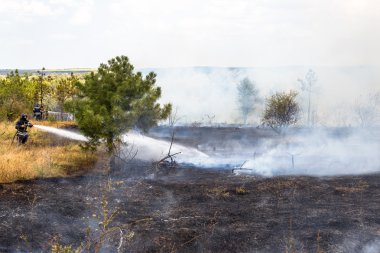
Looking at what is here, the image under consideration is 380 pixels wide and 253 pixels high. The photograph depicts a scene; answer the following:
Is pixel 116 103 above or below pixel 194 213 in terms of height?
above

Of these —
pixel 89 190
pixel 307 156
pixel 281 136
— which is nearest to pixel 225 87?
pixel 281 136

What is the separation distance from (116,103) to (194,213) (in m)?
6.47

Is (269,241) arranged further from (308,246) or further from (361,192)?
(361,192)

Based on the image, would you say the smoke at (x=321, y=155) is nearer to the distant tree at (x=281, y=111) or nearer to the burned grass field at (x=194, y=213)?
the distant tree at (x=281, y=111)

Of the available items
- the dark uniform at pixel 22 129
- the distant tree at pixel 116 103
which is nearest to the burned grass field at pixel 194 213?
the distant tree at pixel 116 103

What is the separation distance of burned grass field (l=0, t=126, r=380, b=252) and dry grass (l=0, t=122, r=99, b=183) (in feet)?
2.46

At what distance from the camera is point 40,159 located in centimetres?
1672

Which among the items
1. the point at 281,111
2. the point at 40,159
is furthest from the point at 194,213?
the point at 281,111

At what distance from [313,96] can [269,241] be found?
62.6 m

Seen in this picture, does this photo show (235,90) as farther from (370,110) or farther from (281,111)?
(281,111)

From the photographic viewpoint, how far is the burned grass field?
30.1 feet

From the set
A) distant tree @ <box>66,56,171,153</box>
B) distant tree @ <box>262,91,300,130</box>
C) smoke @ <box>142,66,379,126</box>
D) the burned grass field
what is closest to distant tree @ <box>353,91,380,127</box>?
smoke @ <box>142,66,379,126</box>

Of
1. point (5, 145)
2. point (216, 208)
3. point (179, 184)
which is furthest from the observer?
point (5, 145)

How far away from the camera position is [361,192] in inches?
549
